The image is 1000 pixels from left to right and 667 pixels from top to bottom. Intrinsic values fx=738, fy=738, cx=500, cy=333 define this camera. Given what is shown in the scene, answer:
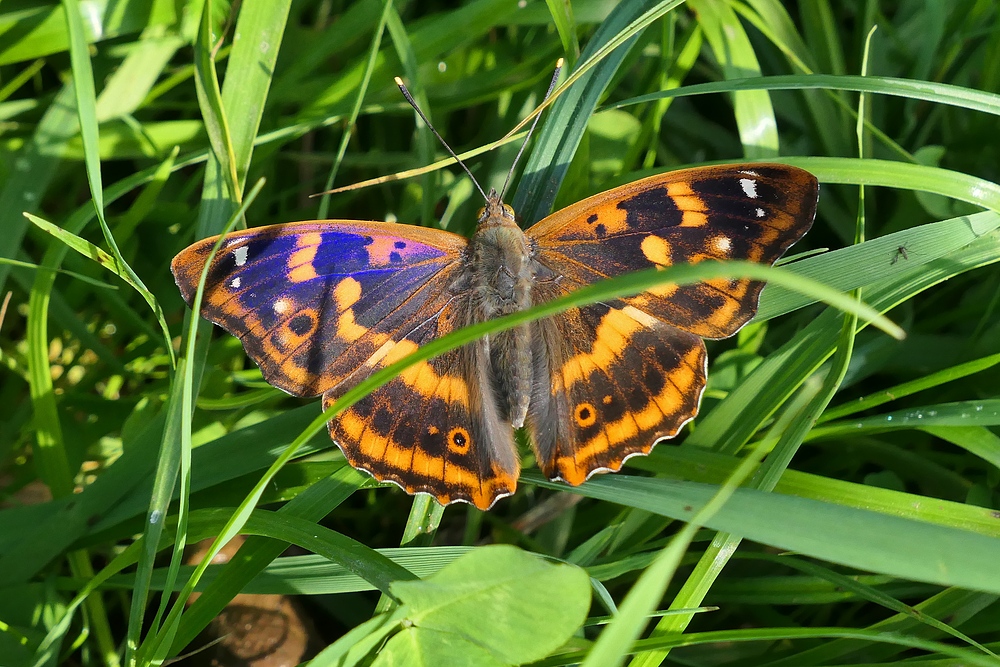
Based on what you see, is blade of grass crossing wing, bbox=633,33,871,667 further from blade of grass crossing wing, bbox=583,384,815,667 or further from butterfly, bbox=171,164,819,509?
blade of grass crossing wing, bbox=583,384,815,667

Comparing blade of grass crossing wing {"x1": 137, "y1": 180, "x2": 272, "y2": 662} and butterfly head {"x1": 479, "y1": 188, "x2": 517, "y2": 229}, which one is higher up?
butterfly head {"x1": 479, "y1": 188, "x2": 517, "y2": 229}

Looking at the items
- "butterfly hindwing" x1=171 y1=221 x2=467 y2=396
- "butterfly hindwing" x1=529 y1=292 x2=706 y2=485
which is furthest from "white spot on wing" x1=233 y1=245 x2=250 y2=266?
"butterfly hindwing" x1=529 y1=292 x2=706 y2=485

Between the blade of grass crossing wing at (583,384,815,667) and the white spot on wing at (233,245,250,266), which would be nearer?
the blade of grass crossing wing at (583,384,815,667)

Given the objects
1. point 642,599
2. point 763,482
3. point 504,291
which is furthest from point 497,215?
point 642,599

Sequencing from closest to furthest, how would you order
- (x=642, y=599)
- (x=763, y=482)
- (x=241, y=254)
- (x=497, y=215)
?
1. (x=642, y=599)
2. (x=763, y=482)
3. (x=241, y=254)
4. (x=497, y=215)

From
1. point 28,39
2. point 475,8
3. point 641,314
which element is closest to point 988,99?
point 641,314

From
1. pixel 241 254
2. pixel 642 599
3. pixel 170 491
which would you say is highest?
pixel 241 254

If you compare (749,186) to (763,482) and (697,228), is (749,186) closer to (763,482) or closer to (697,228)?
(697,228)
